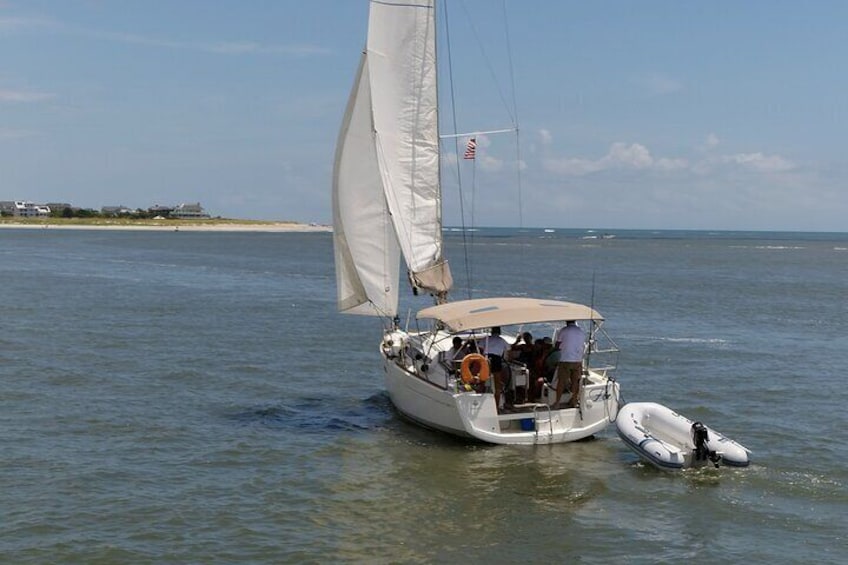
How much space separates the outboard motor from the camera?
18156mm

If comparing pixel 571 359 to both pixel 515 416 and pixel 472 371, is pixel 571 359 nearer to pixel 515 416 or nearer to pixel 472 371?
pixel 515 416

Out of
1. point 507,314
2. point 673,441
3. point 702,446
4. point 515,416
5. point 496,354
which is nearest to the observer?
point 702,446

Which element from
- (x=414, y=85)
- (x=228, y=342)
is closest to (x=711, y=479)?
(x=414, y=85)

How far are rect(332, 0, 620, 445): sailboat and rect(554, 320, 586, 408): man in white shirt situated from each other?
16 centimetres

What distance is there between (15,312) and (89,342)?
32.7ft

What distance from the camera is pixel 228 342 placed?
34719 mm

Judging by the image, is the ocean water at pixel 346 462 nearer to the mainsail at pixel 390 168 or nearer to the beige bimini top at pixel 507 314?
the beige bimini top at pixel 507 314

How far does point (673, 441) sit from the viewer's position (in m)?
19.2

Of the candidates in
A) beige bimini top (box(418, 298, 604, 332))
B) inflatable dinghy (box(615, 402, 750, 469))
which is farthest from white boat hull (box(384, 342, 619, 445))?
beige bimini top (box(418, 298, 604, 332))

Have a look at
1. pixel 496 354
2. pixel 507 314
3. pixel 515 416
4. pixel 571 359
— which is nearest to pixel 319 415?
pixel 496 354

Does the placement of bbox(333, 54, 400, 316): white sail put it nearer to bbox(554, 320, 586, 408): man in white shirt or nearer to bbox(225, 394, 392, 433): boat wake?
bbox(225, 394, 392, 433): boat wake

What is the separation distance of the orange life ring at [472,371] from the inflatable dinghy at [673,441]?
9.89 ft

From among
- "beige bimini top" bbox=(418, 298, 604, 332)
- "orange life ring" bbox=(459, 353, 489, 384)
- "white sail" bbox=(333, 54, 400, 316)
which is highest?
"white sail" bbox=(333, 54, 400, 316)

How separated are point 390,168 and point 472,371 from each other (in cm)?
721
